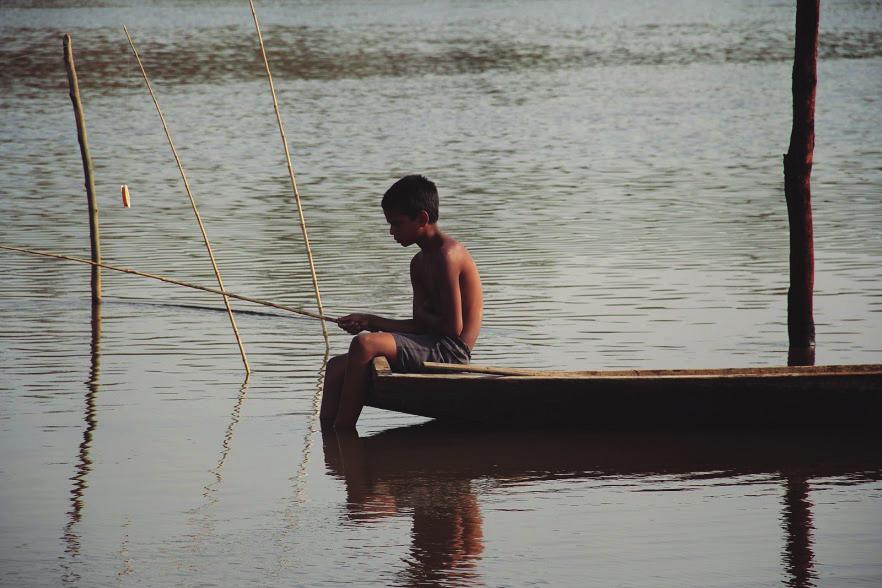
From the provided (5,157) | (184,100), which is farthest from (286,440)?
(184,100)

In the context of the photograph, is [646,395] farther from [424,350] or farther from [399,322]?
[399,322]

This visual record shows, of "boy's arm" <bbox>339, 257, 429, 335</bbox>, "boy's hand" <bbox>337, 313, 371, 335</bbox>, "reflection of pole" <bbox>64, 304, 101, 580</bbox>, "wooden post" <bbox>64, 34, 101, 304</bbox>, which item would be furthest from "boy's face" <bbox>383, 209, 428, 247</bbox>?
"wooden post" <bbox>64, 34, 101, 304</bbox>

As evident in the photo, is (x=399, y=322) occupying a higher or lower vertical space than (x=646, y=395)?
higher

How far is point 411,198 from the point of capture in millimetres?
8102

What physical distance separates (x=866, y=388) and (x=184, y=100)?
77.8ft

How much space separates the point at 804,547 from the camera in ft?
20.6

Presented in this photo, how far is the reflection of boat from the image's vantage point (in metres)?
7.94

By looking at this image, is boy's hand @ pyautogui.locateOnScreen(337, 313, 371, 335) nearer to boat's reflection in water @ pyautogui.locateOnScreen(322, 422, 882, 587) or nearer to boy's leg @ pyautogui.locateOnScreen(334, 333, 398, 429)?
boy's leg @ pyautogui.locateOnScreen(334, 333, 398, 429)

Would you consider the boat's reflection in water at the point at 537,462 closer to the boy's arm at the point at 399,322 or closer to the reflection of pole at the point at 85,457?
the boy's arm at the point at 399,322

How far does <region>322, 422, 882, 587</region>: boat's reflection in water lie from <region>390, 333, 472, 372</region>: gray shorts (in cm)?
35

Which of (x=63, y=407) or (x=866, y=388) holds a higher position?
(x=866, y=388)

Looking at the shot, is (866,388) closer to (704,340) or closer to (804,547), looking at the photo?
(804,547)

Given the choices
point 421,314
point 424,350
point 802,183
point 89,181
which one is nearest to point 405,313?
point 89,181

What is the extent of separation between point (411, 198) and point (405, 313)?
11.5ft
